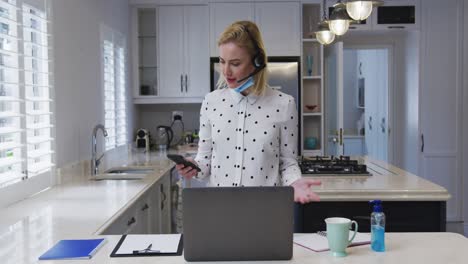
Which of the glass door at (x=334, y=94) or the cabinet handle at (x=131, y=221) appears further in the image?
the glass door at (x=334, y=94)

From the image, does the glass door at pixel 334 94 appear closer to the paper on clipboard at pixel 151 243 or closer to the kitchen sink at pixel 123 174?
the kitchen sink at pixel 123 174

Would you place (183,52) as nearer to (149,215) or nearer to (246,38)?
(149,215)

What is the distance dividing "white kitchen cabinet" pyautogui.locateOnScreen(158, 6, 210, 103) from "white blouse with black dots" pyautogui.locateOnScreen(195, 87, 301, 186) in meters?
3.50

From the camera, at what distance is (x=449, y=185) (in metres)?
5.54

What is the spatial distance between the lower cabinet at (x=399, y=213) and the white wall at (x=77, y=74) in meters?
1.61

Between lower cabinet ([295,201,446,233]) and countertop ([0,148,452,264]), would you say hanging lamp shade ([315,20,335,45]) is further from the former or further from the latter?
lower cabinet ([295,201,446,233])

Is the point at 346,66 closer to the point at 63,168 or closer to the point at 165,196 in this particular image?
the point at 165,196

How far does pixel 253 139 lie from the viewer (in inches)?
79.4

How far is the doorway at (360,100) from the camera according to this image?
5.06 meters

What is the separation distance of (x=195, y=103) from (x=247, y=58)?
151 inches

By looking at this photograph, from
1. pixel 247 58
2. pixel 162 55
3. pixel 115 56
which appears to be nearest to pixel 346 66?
pixel 162 55

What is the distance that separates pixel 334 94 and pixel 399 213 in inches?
117

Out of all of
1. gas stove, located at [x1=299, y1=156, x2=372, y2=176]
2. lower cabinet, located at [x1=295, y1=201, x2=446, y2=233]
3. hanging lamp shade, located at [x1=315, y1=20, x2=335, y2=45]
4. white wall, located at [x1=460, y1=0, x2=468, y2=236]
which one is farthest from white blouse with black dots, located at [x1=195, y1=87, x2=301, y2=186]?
white wall, located at [x1=460, y1=0, x2=468, y2=236]

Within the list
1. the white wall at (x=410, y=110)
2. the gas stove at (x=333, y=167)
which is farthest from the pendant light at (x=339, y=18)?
the white wall at (x=410, y=110)
